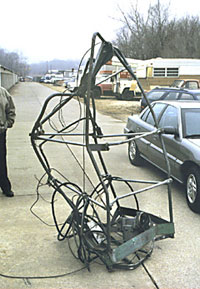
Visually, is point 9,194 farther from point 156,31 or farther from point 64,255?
point 156,31

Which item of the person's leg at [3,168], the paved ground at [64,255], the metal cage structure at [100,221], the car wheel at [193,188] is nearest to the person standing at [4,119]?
the person's leg at [3,168]

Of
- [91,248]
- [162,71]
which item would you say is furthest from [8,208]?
[162,71]

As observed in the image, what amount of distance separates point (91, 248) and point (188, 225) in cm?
157

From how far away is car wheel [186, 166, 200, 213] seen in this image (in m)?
5.16

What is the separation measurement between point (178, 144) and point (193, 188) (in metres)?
0.87

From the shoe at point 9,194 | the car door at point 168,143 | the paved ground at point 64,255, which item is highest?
the car door at point 168,143

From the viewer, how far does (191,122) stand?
636cm

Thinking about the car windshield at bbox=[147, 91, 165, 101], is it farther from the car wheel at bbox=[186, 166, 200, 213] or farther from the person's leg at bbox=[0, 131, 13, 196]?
the person's leg at bbox=[0, 131, 13, 196]

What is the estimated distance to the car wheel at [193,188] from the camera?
516cm

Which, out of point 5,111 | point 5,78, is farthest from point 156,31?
point 5,111

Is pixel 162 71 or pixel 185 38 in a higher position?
pixel 185 38

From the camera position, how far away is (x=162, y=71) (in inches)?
998

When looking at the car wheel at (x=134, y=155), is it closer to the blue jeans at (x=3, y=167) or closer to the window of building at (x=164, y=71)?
the blue jeans at (x=3, y=167)

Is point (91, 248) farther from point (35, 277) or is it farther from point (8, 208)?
point (8, 208)
